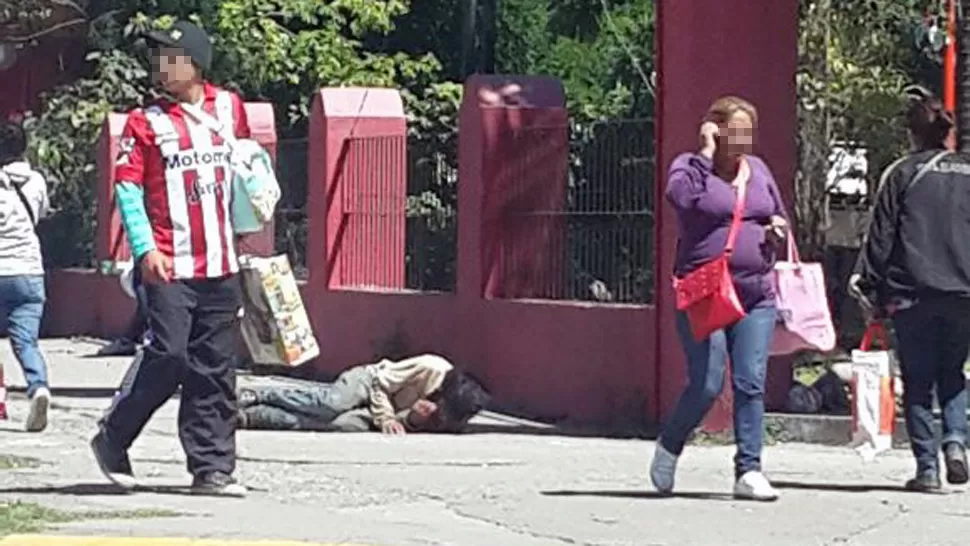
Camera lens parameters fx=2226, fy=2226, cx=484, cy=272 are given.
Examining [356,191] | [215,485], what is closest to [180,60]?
[215,485]

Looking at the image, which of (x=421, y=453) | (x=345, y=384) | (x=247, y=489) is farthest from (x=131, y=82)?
(x=247, y=489)

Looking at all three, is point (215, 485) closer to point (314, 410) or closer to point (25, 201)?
point (314, 410)

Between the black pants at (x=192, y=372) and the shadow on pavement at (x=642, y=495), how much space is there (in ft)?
5.27

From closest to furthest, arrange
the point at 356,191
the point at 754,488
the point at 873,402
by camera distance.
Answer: the point at 754,488, the point at 873,402, the point at 356,191

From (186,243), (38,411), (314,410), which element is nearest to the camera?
(186,243)

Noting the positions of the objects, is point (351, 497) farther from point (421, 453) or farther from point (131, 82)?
point (131, 82)

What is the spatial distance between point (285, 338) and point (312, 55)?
14466 mm

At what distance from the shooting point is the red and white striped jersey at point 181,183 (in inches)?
372

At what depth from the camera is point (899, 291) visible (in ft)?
33.8

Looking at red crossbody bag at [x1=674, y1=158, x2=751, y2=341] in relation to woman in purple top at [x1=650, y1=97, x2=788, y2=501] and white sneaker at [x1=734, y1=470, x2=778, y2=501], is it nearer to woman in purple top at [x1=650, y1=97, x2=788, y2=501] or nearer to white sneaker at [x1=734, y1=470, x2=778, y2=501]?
woman in purple top at [x1=650, y1=97, x2=788, y2=501]

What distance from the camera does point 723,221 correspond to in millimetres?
9719

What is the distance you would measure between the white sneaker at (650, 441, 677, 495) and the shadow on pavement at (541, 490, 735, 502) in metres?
0.05

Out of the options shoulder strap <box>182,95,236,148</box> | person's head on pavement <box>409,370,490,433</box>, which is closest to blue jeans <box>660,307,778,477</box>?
shoulder strap <box>182,95,236,148</box>

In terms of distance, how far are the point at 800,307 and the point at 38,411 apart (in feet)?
16.6
